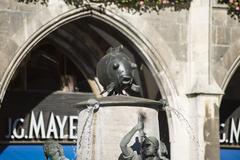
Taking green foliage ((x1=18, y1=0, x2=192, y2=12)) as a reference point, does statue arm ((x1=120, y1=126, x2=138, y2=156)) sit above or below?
below

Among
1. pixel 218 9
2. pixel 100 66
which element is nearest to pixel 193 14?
pixel 218 9

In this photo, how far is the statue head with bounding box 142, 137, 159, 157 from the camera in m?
8.02

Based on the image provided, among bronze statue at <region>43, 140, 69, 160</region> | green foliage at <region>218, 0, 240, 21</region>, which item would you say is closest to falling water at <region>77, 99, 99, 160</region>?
bronze statue at <region>43, 140, 69, 160</region>

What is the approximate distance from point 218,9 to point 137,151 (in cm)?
697

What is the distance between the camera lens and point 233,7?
14.8 metres

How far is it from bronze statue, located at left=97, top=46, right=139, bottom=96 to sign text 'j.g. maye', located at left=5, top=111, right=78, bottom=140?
6.86 meters

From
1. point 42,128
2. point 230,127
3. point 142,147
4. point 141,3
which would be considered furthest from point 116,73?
point 230,127

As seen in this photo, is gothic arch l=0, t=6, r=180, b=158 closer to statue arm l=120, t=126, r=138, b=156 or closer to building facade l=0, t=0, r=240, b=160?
building facade l=0, t=0, r=240, b=160

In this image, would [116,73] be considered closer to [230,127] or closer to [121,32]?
[121,32]

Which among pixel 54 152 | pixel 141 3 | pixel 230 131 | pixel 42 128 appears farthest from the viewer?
pixel 230 131

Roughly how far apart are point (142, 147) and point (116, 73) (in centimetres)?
79

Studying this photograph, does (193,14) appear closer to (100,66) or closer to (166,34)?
(166,34)

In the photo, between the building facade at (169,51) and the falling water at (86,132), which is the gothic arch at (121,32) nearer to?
the building facade at (169,51)

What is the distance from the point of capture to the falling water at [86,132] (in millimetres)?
8328
